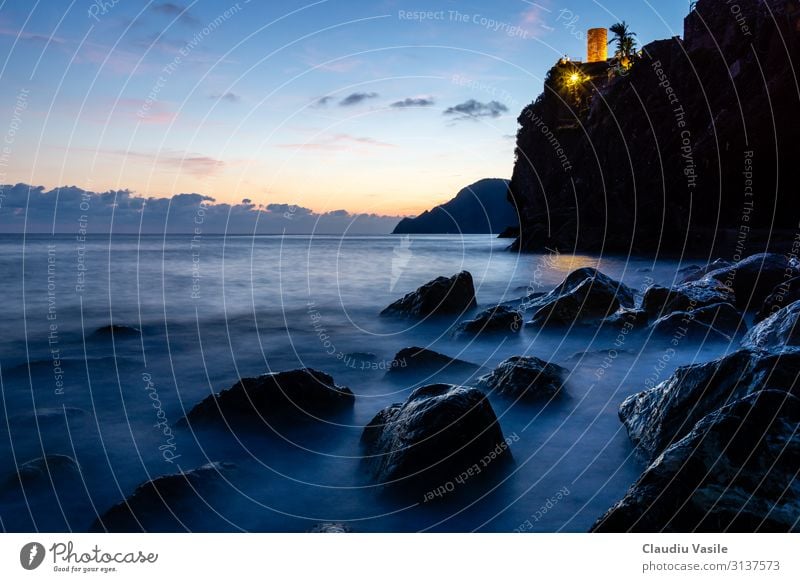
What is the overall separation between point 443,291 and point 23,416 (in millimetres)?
9631

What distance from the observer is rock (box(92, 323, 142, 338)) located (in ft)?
37.9

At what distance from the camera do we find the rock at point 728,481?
3.36 m

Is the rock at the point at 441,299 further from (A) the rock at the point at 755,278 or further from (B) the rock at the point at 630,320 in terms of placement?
(A) the rock at the point at 755,278

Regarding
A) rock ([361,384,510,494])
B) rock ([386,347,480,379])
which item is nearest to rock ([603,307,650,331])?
rock ([386,347,480,379])

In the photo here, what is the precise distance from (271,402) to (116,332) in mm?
6908

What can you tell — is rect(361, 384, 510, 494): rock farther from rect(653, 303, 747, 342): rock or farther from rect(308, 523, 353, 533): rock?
rect(653, 303, 747, 342): rock

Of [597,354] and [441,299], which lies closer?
[597,354]

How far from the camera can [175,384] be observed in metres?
8.89

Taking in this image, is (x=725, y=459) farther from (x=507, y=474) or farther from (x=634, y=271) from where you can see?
(x=634, y=271)

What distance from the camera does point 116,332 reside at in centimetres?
1163

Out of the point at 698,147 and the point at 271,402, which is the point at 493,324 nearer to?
the point at 271,402

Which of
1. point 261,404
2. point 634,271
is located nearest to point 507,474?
point 261,404

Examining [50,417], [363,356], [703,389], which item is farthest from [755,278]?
[50,417]

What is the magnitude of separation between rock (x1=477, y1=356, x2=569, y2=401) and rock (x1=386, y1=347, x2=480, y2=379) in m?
1.14
